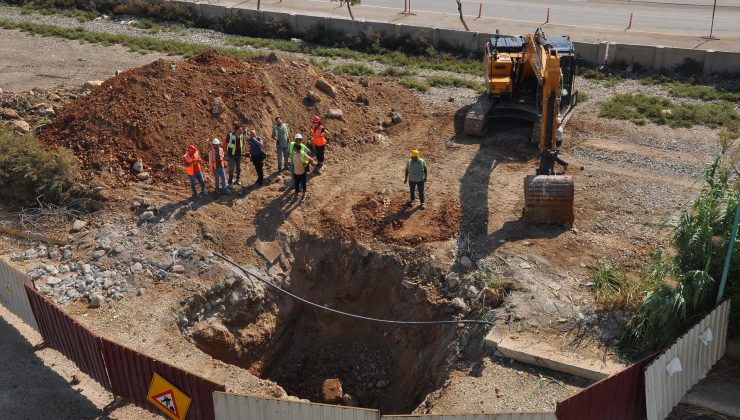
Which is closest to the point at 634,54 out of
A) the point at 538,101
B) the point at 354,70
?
the point at 538,101

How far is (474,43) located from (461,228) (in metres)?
12.3

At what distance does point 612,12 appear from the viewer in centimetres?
3012

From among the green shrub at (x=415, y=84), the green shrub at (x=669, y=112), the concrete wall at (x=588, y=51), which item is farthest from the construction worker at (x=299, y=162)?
the concrete wall at (x=588, y=51)

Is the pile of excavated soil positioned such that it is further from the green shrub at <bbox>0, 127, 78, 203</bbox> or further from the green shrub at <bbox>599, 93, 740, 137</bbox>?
the green shrub at <bbox>599, 93, 740, 137</bbox>

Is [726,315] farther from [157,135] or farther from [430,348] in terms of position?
[157,135]

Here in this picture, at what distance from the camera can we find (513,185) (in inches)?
687

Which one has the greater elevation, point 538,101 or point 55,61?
point 538,101

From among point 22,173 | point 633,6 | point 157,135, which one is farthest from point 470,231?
point 633,6

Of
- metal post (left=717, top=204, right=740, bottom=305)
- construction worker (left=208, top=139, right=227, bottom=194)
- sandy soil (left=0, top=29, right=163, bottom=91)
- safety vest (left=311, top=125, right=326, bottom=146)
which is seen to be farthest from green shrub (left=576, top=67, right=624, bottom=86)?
sandy soil (left=0, top=29, right=163, bottom=91)

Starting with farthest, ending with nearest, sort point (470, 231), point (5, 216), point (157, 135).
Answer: point (157, 135) → point (5, 216) → point (470, 231)

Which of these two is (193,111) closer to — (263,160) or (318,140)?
(263,160)

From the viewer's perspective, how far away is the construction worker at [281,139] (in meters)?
17.5

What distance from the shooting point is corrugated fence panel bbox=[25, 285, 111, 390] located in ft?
38.5

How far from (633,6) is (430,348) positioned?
22750mm
